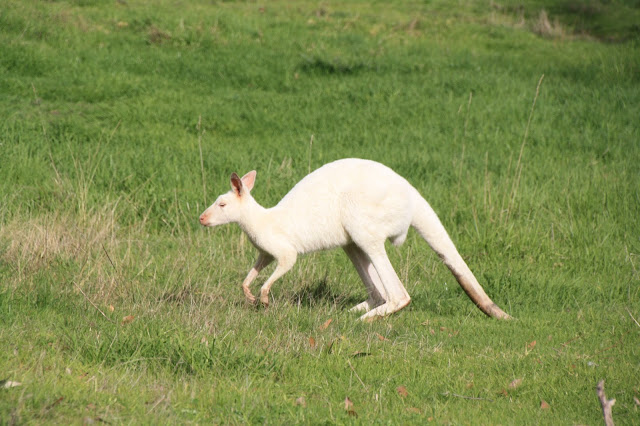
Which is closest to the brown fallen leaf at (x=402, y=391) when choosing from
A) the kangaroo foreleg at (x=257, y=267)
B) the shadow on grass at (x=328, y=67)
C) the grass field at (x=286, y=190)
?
the grass field at (x=286, y=190)

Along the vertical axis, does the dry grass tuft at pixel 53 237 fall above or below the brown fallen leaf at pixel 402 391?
below

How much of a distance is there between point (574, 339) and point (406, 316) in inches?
50.7

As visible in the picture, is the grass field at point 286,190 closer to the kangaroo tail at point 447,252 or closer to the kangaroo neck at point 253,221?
the kangaroo tail at point 447,252

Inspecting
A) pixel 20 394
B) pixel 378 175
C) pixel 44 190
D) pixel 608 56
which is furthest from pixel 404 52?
pixel 20 394

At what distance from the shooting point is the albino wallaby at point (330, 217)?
597 cm

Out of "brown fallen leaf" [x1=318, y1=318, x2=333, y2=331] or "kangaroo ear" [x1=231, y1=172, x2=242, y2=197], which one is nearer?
"brown fallen leaf" [x1=318, y1=318, x2=333, y2=331]

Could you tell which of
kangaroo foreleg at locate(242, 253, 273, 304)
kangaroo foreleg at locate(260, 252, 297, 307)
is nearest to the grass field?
kangaroo foreleg at locate(260, 252, 297, 307)

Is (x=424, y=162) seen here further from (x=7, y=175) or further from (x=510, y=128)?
(x=7, y=175)

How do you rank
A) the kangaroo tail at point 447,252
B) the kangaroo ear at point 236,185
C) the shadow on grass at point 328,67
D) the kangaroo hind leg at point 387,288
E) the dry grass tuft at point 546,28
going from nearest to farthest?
the kangaroo ear at point 236,185 → the kangaroo hind leg at point 387,288 → the kangaroo tail at point 447,252 → the shadow on grass at point 328,67 → the dry grass tuft at point 546,28

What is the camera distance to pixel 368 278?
659 centimetres

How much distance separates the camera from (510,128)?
11.7m

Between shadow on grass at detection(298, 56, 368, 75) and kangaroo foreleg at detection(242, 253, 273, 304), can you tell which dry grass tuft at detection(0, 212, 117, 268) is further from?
shadow on grass at detection(298, 56, 368, 75)

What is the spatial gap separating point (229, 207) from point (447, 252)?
181 cm

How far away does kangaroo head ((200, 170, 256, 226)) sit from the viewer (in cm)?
589
